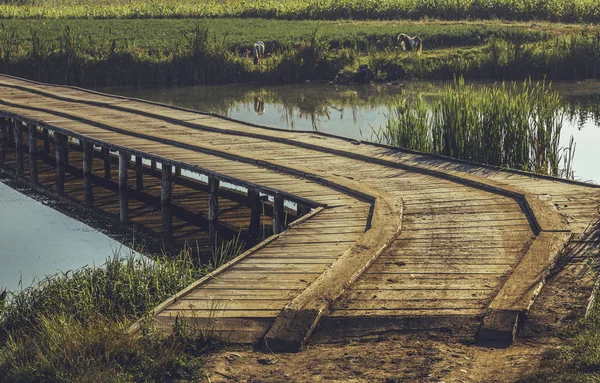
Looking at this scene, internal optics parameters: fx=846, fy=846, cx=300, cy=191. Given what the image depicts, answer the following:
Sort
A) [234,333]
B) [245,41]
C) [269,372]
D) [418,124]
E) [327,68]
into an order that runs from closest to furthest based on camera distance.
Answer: [269,372] < [234,333] < [418,124] < [327,68] < [245,41]

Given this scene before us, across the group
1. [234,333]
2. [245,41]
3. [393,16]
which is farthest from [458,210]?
[393,16]

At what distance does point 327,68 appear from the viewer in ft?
91.4

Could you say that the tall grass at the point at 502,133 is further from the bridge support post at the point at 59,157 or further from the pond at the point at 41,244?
the bridge support post at the point at 59,157

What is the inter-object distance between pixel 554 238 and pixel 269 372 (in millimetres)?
3394

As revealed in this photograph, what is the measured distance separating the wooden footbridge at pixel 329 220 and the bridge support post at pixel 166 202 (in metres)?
0.03

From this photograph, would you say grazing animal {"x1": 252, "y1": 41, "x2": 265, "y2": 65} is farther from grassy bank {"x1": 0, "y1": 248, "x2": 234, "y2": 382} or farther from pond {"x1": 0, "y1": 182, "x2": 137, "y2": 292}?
grassy bank {"x1": 0, "y1": 248, "x2": 234, "y2": 382}

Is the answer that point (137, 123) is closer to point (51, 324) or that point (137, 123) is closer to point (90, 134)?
point (90, 134)

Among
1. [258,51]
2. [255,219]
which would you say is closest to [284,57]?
[258,51]

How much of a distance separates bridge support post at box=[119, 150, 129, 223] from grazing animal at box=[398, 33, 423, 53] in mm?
17151

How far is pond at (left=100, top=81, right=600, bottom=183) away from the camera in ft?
63.5

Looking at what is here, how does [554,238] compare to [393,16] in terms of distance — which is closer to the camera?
[554,238]

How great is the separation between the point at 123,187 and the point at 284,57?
14086 mm

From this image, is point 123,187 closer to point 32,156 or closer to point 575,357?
point 32,156

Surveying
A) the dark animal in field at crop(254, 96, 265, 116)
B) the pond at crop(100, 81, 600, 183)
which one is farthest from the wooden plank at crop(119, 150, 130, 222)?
the dark animal in field at crop(254, 96, 265, 116)
